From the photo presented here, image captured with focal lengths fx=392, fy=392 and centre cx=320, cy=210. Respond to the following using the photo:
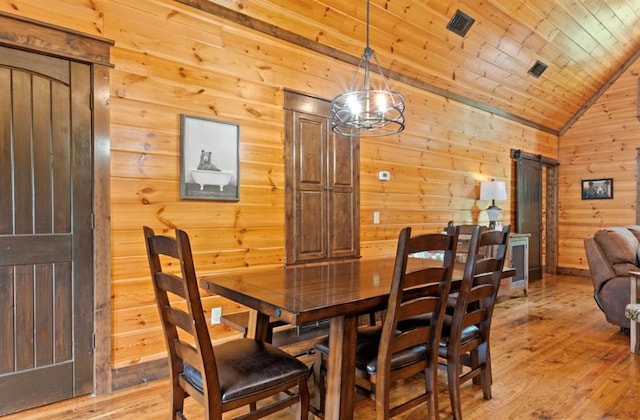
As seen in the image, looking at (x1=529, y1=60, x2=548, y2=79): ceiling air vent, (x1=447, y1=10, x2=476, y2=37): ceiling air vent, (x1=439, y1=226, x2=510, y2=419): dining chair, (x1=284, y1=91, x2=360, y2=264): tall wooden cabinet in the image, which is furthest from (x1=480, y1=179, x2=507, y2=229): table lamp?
(x1=439, y1=226, x2=510, y2=419): dining chair

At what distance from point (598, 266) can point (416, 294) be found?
2.93 metres

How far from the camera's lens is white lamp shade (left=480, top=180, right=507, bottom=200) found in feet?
16.9

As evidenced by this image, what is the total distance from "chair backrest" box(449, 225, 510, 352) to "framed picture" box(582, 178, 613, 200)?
5692mm

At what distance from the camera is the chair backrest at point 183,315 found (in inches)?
54.6

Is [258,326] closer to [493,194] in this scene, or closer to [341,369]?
[341,369]

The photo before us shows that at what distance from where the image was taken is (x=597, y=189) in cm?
657

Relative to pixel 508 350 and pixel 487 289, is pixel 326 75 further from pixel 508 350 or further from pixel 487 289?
pixel 508 350

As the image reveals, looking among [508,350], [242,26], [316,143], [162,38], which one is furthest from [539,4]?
[162,38]

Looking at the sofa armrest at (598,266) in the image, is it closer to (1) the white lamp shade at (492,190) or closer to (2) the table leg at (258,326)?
(1) the white lamp shade at (492,190)

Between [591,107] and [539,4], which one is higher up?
[539,4]

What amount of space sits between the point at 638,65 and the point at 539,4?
3227 millimetres

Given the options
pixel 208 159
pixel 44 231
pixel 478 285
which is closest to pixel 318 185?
pixel 208 159

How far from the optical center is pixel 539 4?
409 cm

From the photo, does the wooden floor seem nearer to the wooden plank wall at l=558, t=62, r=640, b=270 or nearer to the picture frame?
the picture frame
